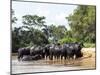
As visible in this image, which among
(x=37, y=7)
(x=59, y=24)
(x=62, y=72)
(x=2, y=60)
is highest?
(x=37, y=7)

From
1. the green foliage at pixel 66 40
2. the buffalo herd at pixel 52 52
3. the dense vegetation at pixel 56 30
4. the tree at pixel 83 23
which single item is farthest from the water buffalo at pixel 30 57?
the tree at pixel 83 23

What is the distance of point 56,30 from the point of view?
8.91ft

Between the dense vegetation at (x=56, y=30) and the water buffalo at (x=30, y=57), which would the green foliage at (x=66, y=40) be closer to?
the dense vegetation at (x=56, y=30)

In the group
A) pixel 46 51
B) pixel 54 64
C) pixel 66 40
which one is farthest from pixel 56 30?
pixel 54 64

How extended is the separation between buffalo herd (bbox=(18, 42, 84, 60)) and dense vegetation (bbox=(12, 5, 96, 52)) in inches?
2.1

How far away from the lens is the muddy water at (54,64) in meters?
2.52

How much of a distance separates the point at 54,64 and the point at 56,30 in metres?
0.42

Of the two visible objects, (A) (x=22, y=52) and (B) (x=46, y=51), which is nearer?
(A) (x=22, y=52)

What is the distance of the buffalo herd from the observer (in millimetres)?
2580

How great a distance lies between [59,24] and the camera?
2725mm

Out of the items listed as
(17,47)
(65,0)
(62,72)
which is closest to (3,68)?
(17,47)

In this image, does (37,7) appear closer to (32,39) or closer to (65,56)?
(32,39)

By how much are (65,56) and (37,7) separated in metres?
0.71

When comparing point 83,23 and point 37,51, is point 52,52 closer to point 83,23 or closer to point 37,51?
point 37,51
